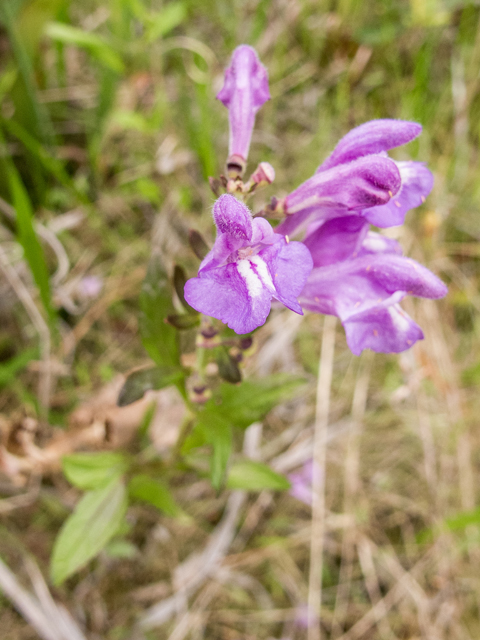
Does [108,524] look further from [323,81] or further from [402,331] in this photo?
[323,81]

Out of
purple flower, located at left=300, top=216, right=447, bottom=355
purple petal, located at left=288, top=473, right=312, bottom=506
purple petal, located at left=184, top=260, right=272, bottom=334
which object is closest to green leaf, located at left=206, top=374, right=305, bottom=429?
purple flower, located at left=300, top=216, right=447, bottom=355

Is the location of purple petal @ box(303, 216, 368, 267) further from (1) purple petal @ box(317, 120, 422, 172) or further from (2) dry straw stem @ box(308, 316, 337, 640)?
(2) dry straw stem @ box(308, 316, 337, 640)

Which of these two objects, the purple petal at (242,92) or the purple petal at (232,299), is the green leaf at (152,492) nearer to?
the purple petal at (232,299)

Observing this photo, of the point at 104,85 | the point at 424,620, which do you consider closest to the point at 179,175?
the point at 104,85

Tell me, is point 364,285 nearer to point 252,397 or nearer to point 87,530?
point 252,397

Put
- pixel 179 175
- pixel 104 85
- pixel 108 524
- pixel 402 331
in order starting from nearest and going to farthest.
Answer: pixel 402 331 < pixel 108 524 < pixel 104 85 < pixel 179 175

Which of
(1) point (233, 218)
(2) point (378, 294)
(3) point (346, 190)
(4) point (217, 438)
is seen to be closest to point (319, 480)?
(4) point (217, 438)

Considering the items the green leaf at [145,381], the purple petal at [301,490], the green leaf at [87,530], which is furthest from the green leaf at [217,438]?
the purple petal at [301,490]
